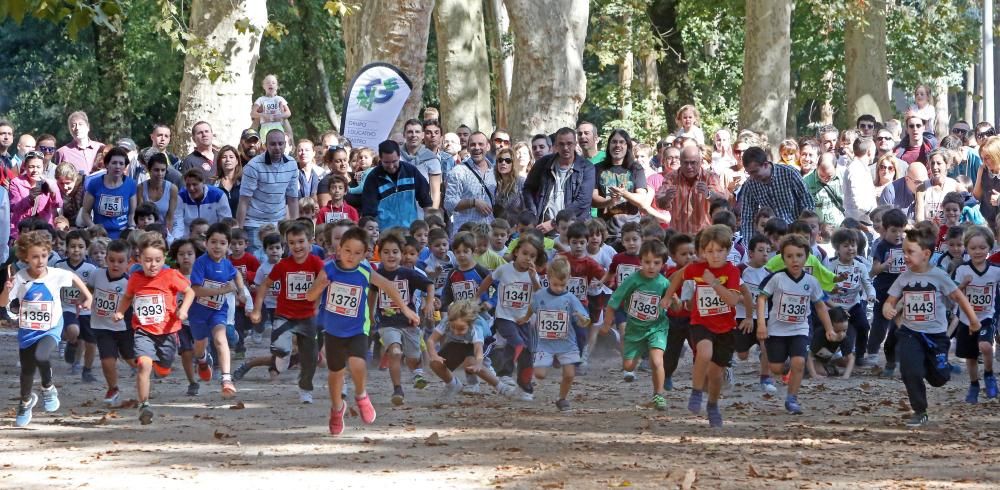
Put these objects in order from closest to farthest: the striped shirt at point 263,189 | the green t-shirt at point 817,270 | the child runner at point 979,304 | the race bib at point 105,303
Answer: the race bib at point 105,303, the child runner at point 979,304, the green t-shirt at point 817,270, the striped shirt at point 263,189

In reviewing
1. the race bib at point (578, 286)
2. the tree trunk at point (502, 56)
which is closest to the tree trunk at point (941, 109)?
the tree trunk at point (502, 56)

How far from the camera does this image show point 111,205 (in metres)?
17.2

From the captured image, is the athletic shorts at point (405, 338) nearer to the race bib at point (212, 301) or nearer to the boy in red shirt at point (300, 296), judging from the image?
the boy in red shirt at point (300, 296)

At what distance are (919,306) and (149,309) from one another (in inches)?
217

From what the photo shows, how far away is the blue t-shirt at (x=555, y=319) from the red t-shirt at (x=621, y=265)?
1.97 m

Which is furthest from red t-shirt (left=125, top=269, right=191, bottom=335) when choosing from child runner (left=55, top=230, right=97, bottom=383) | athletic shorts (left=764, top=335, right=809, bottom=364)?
athletic shorts (left=764, top=335, right=809, bottom=364)

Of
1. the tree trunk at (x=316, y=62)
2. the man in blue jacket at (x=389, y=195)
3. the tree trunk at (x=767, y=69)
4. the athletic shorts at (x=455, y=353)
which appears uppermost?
the tree trunk at (x=316, y=62)

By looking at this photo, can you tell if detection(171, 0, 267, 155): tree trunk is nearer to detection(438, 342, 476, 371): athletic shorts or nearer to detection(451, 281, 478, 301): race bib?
detection(451, 281, 478, 301): race bib

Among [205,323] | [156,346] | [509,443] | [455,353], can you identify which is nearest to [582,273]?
[455,353]

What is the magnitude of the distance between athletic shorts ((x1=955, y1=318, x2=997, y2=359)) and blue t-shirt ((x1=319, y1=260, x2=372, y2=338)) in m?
4.92

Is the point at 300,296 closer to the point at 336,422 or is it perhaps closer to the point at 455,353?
the point at 455,353

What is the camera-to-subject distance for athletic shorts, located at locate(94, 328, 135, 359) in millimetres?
13242

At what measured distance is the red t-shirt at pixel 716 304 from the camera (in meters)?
12.2

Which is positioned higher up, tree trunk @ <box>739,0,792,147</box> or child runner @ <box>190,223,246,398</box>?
tree trunk @ <box>739,0,792,147</box>
